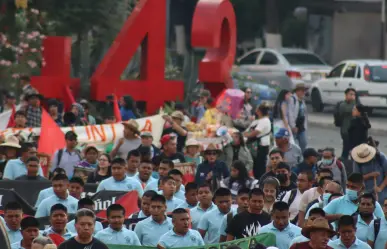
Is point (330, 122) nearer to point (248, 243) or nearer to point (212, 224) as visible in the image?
point (212, 224)

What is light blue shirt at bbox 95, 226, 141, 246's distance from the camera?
14898 mm

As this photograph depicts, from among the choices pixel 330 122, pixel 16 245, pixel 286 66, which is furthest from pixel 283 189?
pixel 286 66

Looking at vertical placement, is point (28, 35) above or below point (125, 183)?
above

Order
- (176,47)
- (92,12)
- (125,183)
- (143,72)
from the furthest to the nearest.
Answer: (176,47) → (92,12) → (143,72) → (125,183)

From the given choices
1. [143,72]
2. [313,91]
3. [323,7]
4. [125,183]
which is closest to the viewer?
[125,183]

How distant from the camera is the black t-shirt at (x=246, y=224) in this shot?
50.9ft

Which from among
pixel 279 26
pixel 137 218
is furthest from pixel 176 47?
pixel 137 218

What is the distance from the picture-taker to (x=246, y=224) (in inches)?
613

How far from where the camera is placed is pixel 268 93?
29938mm

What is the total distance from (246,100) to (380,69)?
11.3 meters

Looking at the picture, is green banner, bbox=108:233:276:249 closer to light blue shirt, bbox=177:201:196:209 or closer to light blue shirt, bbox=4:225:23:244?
light blue shirt, bbox=4:225:23:244

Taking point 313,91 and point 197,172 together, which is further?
point 313,91

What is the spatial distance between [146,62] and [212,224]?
468 inches

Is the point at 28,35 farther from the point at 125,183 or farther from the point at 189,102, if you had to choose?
the point at 125,183
